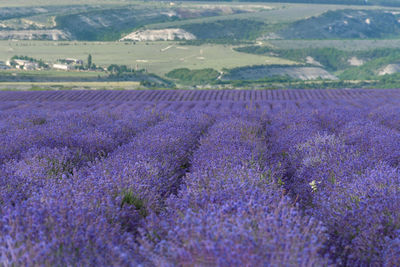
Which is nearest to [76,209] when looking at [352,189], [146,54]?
[352,189]

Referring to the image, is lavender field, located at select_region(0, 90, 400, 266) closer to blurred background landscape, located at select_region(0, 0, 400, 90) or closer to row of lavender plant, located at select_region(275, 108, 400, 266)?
row of lavender plant, located at select_region(275, 108, 400, 266)

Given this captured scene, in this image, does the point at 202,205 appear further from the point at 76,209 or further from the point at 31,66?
the point at 31,66

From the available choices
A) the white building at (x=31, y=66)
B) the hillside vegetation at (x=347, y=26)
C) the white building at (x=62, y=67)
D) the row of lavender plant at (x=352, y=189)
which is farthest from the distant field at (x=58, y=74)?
the hillside vegetation at (x=347, y=26)

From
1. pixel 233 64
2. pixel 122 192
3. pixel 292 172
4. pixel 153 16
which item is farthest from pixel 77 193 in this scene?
pixel 153 16

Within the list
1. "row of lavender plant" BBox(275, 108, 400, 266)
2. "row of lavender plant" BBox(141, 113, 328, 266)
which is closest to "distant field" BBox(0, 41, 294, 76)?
"row of lavender plant" BBox(275, 108, 400, 266)

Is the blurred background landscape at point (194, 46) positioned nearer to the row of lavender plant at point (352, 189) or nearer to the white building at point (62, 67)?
the white building at point (62, 67)
